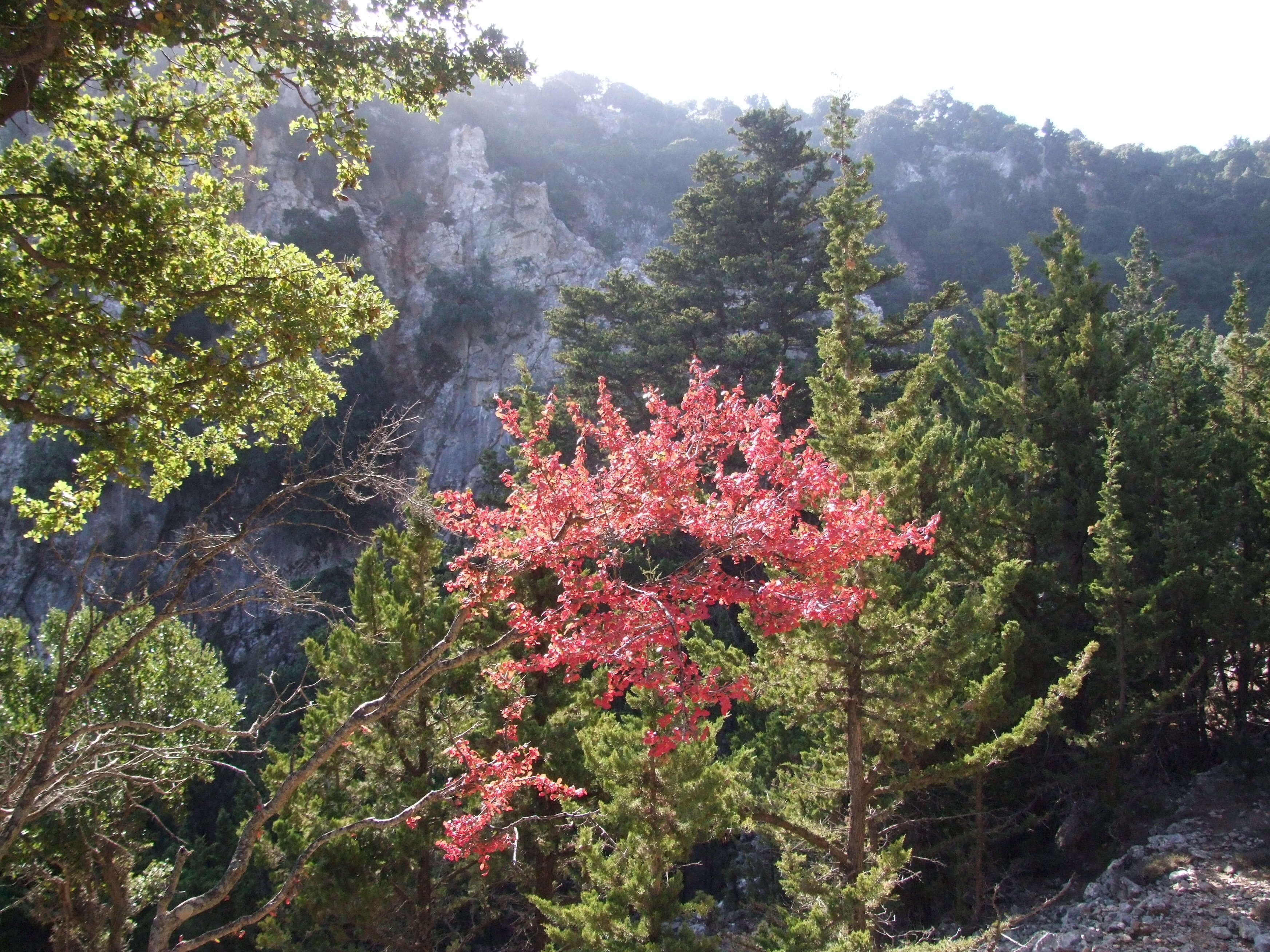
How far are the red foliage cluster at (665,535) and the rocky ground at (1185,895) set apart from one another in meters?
4.75

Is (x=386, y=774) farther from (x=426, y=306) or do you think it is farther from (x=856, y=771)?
(x=426, y=306)

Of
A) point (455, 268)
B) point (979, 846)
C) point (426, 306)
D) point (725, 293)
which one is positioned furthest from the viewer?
point (455, 268)

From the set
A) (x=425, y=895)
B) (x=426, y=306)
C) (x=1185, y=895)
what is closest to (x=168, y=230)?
(x=425, y=895)

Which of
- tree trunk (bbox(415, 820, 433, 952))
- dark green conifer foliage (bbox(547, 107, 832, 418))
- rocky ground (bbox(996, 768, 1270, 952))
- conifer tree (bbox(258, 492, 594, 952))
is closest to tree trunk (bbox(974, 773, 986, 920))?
rocky ground (bbox(996, 768, 1270, 952))

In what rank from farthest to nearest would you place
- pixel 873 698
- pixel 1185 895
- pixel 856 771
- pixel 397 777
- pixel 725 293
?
pixel 725 293
pixel 397 777
pixel 1185 895
pixel 856 771
pixel 873 698

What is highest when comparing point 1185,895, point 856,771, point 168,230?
point 168,230

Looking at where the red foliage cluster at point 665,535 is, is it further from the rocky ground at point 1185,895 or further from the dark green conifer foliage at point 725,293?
the dark green conifer foliage at point 725,293

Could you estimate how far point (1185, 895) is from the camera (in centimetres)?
777

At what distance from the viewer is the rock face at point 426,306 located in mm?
23453

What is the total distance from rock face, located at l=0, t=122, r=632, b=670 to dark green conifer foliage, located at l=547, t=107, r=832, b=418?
26.6 ft

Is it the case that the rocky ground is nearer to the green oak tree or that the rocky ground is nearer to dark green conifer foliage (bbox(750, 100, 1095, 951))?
dark green conifer foliage (bbox(750, 100, 1095, 951))

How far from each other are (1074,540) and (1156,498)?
1.26 meters

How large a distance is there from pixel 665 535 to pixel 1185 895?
7607 millimetres

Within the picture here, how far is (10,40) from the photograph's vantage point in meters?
3.69
